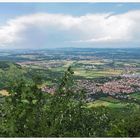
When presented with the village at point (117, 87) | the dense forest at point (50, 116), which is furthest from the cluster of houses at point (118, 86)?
the dense forest at point (50, 116)

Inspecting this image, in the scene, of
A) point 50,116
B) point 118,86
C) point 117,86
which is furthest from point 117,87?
point 50,116

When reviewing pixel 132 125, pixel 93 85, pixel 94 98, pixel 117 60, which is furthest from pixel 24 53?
pixel 132 125

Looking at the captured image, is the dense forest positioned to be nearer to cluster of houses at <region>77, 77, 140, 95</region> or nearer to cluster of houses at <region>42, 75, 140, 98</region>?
cluster of houses at <region>42, 75, 140, 98</region>

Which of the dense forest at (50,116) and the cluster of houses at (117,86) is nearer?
the dense forest at (50,116)

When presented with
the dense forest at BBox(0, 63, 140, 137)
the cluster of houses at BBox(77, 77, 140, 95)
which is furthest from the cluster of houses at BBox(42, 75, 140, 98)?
the dense forest at BBox(0, 63, 140, 137)

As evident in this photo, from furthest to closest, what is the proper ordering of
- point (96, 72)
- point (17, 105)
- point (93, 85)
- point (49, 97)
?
1. point (96, 72)
2. point (93, 85)
3. point (49, 97)
4. point (17, 105)

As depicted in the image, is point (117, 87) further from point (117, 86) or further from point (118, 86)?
point (118, 86)

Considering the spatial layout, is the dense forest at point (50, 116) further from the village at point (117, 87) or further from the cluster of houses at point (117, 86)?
the cluster of houses at point (117, 86)

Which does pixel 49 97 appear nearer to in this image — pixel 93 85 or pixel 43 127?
pixel 43 127
